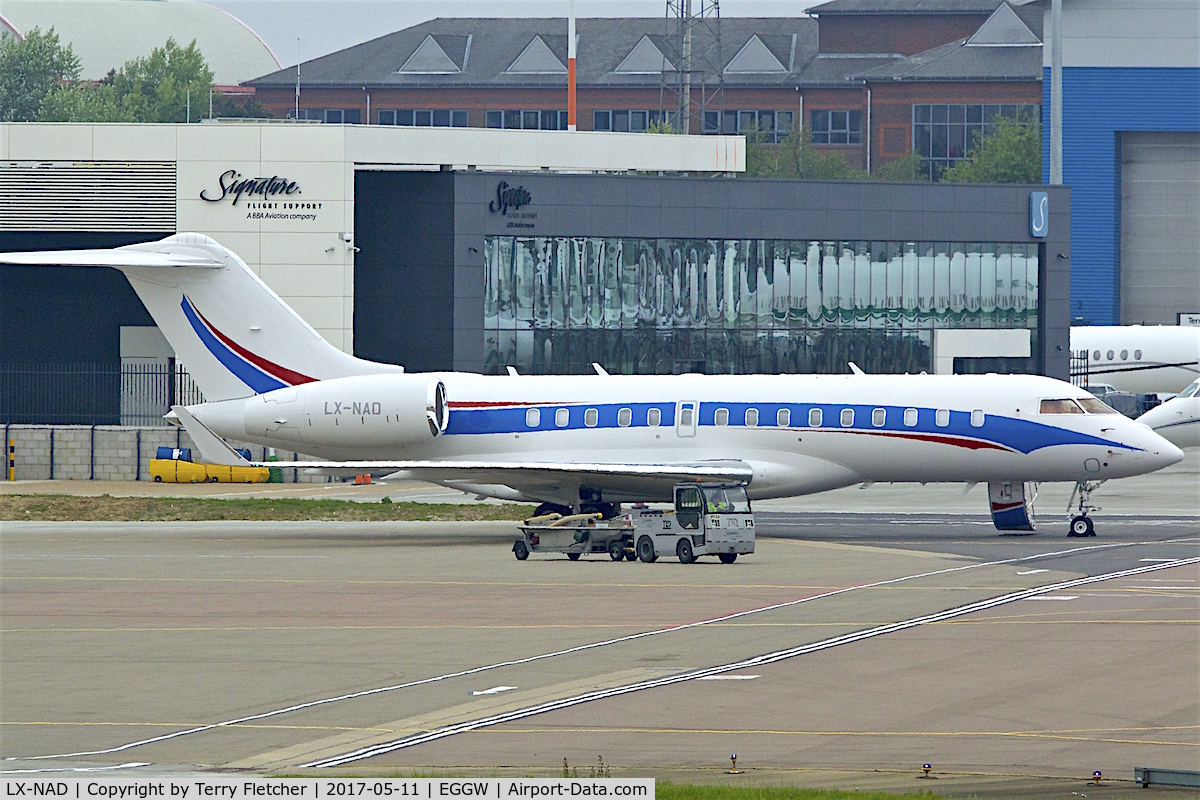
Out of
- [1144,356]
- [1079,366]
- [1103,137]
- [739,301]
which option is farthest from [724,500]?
[1103,137]

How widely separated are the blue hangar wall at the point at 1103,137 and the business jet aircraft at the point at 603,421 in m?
66.9

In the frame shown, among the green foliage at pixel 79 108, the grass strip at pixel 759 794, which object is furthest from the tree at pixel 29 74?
the grass strip at pixel 759 794

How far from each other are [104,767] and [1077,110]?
96.5m

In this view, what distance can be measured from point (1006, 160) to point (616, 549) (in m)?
119

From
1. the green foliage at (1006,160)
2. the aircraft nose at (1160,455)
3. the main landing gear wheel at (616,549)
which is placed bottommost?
the main landing gear wheel at (616,549)

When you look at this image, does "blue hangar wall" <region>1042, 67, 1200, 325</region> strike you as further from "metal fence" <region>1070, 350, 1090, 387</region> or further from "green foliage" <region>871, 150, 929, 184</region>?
"green foliage" <region>871, 150, 929, 184</region>

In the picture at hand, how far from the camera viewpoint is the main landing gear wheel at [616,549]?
3459 centimetres

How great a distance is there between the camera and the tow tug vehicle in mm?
33500

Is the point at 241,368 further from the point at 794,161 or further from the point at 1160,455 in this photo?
the point at 794,161

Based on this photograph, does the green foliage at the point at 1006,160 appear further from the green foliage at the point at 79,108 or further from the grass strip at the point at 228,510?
the grass strip at the point at 228,510

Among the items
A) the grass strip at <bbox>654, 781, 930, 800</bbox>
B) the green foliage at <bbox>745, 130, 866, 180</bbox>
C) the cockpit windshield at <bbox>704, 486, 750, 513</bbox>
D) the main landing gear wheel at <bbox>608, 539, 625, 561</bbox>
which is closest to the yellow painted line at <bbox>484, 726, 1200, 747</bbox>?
the grass strip at <bbox>654, 781, 930, 800</bbox>

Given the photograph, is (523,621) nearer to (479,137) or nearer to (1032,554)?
(1032,554)

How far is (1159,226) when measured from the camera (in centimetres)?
10706

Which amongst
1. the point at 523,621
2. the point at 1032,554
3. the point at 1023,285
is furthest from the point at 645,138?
the point at 523,621
